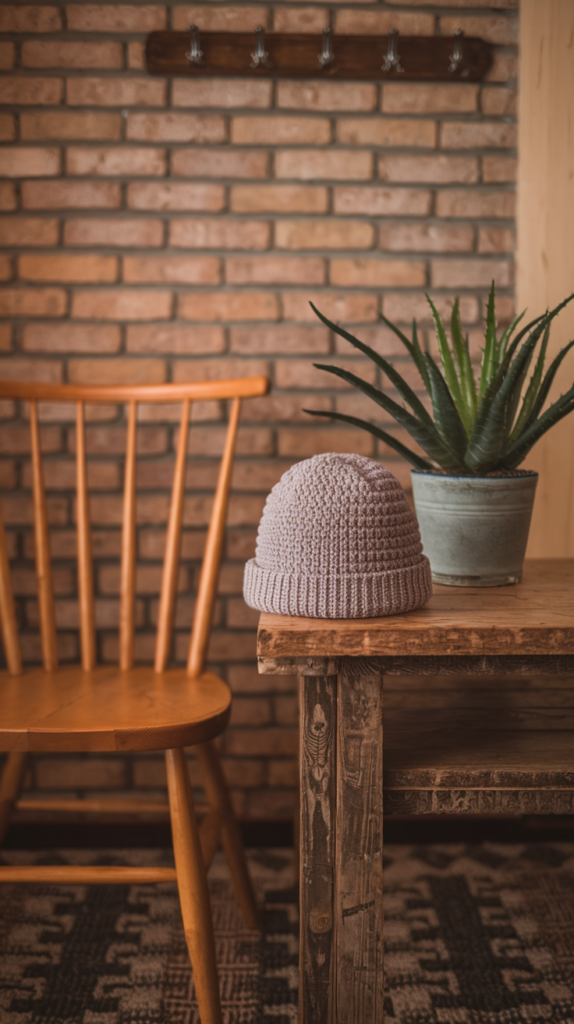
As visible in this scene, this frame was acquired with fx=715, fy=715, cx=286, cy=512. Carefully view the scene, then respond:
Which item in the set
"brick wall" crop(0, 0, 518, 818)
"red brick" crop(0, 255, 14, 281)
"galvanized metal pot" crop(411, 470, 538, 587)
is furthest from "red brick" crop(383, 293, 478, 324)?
"red brick" crop(0, 255, 14, 281)

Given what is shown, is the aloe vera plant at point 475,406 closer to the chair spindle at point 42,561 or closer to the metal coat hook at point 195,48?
the chair spindle at point 42,561

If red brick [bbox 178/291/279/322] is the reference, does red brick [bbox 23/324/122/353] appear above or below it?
below

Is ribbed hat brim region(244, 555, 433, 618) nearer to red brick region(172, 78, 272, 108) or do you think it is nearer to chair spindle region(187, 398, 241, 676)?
chair spindle region(187, 398, 241, 676)

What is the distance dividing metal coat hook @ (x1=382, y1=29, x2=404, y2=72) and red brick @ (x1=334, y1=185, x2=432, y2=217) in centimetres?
23

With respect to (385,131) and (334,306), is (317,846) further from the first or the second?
(385,131)

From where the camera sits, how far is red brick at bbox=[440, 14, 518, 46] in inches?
60.8

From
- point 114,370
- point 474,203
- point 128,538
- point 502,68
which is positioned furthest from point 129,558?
point 502,68

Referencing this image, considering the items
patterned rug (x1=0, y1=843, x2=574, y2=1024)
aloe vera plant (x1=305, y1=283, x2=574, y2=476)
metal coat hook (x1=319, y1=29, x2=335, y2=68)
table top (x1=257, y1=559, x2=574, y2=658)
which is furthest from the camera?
metal coat hook (x1=319, y1=29, x2=335, y2=68)

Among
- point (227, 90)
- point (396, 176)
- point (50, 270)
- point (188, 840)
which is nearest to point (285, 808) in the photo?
point (188, 840)

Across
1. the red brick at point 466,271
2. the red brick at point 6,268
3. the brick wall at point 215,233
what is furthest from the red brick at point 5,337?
the red brick at point 466,271

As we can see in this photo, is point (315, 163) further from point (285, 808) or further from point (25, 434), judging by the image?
point (285, 808)

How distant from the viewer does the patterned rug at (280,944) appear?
1185 mm

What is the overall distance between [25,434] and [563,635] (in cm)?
125

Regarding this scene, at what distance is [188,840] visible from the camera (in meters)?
1.10
